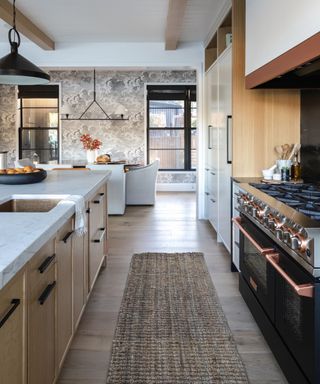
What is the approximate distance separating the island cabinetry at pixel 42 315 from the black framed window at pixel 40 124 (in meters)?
8.69

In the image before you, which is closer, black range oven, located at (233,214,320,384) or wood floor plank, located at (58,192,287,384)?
black range oven, located at (233,214,320,384)

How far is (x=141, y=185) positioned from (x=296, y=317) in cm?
636

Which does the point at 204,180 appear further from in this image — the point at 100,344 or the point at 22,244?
the point at 22,244

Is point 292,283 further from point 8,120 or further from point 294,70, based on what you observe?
point 8,120

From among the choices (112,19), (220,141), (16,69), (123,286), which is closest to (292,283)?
(123,286)

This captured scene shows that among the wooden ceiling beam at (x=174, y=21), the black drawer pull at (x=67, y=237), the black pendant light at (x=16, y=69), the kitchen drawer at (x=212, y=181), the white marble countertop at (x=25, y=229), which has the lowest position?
the black drawer pull at (x=67, y=237)

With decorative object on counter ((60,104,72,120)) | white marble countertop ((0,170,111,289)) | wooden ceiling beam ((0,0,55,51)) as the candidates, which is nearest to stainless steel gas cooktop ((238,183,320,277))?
white marble countertop ((0,170,111,289))

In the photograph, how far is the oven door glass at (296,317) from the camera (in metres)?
1.71

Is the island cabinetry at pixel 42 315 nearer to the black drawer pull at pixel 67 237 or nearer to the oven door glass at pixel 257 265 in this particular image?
the black drawer pull at pixel 67 237

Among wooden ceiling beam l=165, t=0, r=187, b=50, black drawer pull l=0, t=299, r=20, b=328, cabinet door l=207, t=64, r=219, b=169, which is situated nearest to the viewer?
black drawer pull l=0, t=299, r=20, b=328

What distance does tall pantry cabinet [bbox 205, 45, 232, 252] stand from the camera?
423 cm

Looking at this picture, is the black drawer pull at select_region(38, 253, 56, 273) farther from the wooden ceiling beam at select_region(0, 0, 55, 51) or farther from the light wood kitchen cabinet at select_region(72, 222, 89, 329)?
the wooden ceiling beam at select_region(0, 0, 55, 51)

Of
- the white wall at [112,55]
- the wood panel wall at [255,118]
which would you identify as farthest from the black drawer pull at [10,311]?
the white wall at [112,55]

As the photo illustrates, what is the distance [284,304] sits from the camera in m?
2.07
